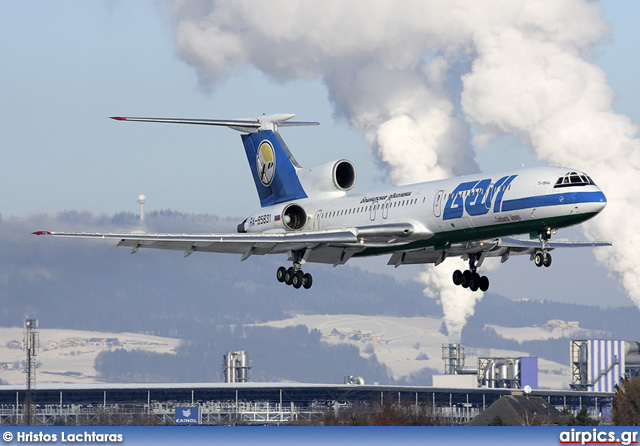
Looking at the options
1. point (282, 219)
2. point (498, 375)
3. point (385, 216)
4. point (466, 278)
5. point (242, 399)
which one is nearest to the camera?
point (385, 216)

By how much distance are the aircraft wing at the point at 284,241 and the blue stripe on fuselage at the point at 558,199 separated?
5497 millimetres

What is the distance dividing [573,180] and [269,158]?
19.4m

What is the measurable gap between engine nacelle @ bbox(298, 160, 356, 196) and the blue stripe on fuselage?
12.1 meters

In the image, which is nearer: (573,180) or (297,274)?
(573,180)

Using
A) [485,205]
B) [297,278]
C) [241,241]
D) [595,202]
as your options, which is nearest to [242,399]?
[297,278]

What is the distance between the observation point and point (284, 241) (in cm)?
5069

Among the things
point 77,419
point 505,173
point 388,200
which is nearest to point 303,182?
point 388,200

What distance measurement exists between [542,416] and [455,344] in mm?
61814

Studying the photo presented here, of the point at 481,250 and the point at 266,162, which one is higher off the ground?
→ the point at 266,162

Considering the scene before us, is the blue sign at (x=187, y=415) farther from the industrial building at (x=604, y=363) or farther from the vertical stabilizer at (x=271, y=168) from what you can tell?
the vertical stabilizer at (x=271, y=168)

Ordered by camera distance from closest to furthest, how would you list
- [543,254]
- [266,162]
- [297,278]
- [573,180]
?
[573,180], [543,254], [297,278], [266,162]

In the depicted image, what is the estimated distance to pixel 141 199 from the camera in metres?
55.7

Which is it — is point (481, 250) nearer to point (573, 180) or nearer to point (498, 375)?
point (573, 180)

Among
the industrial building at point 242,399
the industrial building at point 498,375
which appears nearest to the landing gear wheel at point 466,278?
the industrial building at point 242,399
